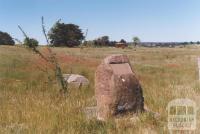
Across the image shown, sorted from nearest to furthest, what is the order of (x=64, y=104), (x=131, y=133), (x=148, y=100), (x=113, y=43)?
1. (x=131, y=133)
2. (x=64, y=104)
3. (x=148, y=100)
4. (x=113, y=43)

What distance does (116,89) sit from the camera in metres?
9.84

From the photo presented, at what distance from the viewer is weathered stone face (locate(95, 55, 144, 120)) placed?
388 inches

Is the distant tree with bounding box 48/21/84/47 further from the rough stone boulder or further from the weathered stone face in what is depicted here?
the weathered stone face

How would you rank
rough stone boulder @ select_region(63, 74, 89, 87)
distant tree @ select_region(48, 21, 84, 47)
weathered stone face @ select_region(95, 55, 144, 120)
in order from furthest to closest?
distant tree @ select_region(48, 21, 84, 47)
rough stone boulder @ select_region(63, 74, 89, 87)
weathered stone face @ select_region(95, 55, 144, 120)

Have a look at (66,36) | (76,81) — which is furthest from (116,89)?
(66,36)

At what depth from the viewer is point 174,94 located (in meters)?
12.6

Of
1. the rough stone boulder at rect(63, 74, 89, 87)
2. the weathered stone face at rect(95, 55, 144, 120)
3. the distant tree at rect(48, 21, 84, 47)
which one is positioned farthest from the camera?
the distant tree at rect(48, 21, 84, 47)

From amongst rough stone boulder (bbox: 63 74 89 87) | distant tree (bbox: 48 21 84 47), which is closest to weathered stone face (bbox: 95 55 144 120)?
rough stone boulder (bbox: 63 74 89 87)

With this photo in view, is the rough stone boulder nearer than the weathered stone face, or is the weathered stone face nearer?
the weathered stone face

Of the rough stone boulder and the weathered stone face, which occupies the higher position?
the weathered stone face

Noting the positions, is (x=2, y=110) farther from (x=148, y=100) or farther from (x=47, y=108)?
(x=148, y=100)

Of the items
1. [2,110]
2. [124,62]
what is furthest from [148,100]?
[2,110]

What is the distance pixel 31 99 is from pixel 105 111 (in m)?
3.11

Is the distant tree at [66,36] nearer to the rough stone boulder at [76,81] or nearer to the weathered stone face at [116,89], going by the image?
the rough stone boulder at [76,81]
